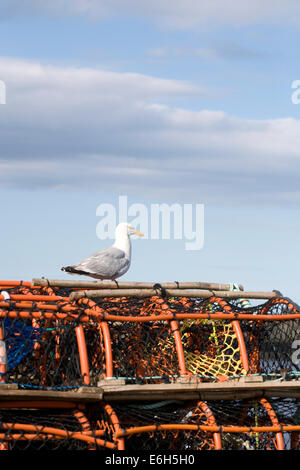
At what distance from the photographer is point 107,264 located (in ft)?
33.4

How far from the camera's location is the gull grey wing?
33.1 ft

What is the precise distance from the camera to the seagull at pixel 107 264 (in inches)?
396

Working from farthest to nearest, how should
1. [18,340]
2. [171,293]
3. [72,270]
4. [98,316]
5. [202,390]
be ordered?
[72,270] → [171,293] → [18,340] → [202,390] → [98,316]

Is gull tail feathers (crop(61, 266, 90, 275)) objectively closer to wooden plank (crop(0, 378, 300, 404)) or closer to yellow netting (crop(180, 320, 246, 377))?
yellow netting (crop(180, 320, 246, 377))

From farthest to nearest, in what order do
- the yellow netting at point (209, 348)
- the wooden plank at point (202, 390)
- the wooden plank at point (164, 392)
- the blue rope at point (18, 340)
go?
1. the yellow netting at point (209, 348)
2. the blue rope at point (18, 340)
3. the wooden plank at point (202, 390)
4. the wooden plank at point (164, 392)

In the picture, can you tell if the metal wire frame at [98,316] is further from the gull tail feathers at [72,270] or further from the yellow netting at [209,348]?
the gull tail feathers at [72,270]

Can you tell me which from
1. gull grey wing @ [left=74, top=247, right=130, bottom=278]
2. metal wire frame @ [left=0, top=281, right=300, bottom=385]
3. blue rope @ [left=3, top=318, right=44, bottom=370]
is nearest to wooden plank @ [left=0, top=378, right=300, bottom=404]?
metal wire frame @ [left=0, top=281, right=300, bottom=385]

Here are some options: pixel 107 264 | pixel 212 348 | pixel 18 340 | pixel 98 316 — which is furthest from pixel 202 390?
pixel 107 264

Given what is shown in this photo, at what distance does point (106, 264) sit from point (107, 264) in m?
0.01

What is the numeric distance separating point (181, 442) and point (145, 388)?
81cm

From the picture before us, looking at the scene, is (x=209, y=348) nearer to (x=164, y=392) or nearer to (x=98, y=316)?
(x=164, y=392)

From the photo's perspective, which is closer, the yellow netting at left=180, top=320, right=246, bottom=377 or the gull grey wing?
the yellow netting at left=180, top=320, right=246, bottom=377

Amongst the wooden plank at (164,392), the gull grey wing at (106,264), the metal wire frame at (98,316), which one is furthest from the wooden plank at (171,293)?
the gull grey wing at (106,264)
